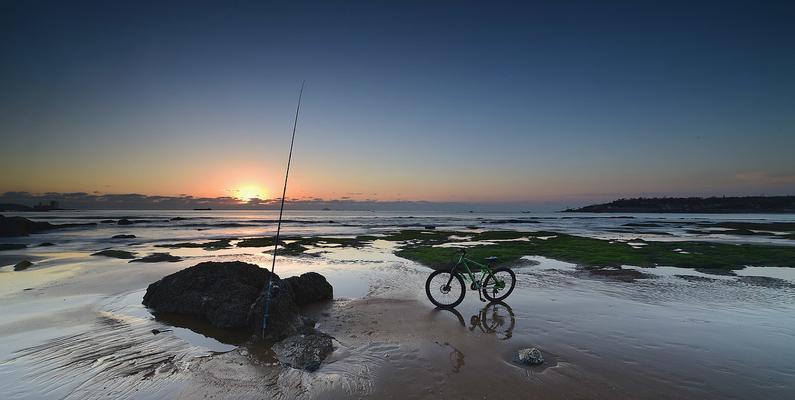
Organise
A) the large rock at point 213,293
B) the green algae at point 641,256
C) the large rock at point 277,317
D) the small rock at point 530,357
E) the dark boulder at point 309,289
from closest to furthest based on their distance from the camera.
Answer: the small rock at point 530,357, the large rock at point 277,317, the large rock at point 213,293, the dark boulder at point 309,289, the green algae at point 641,256

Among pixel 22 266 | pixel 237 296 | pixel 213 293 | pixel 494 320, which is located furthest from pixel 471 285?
pixel 22 266

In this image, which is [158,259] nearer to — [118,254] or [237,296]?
Answer: [118,254]

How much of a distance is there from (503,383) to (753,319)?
7.68 meters

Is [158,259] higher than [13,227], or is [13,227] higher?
[158,259]

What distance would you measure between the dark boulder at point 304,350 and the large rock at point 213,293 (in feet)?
6.25

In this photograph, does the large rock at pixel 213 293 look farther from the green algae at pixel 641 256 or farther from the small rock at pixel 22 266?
the small rock at pixel 22 266

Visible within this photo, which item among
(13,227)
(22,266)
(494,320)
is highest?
(494,320)

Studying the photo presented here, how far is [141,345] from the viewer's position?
Result: 7.15m

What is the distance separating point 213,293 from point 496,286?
7.57m

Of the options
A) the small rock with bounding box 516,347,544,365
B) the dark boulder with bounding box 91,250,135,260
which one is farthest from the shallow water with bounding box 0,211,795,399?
the dark boulder with bounding box 91,250,135,260

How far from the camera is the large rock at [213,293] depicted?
8.48m

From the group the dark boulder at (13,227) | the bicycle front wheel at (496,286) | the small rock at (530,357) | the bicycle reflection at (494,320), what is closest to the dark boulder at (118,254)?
the bicycle reflection at (494,320)

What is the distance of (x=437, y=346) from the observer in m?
7.16

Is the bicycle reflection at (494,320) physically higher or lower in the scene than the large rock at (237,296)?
lower
